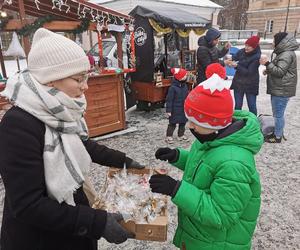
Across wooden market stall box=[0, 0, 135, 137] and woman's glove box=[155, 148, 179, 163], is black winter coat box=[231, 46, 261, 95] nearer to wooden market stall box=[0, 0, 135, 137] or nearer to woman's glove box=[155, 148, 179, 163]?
wooden market stall box=[0, 0, 135, 137]

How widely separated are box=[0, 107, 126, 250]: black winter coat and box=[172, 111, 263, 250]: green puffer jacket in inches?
19.8

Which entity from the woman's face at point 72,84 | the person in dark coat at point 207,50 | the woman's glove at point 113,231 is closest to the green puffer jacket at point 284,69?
the person in dark coat at point 207,50

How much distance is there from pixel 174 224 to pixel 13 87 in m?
2.42

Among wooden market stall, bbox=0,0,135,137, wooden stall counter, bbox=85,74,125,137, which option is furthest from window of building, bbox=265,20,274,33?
wooden stall counter, bbox=85,74,125,137

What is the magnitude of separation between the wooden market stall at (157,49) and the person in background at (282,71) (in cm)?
Answer: 249

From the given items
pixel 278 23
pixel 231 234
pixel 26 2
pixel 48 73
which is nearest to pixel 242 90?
pixel 26 2

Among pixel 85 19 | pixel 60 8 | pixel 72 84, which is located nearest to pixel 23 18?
pixel 60 8

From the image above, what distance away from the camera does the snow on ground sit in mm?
2877

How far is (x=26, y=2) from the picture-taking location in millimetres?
4621

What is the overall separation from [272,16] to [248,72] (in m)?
40.8

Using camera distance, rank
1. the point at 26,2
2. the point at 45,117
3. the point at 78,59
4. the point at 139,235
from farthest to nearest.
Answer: the point at 26,2 < the point at 139,235 < the point at 78,59 < the point at 45,117

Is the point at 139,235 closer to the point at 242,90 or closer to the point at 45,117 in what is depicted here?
the point at 45,117

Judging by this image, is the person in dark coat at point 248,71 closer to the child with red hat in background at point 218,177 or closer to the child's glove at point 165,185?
the child with red hat in background at point 218,177

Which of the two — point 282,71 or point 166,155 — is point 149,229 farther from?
point 282,71
